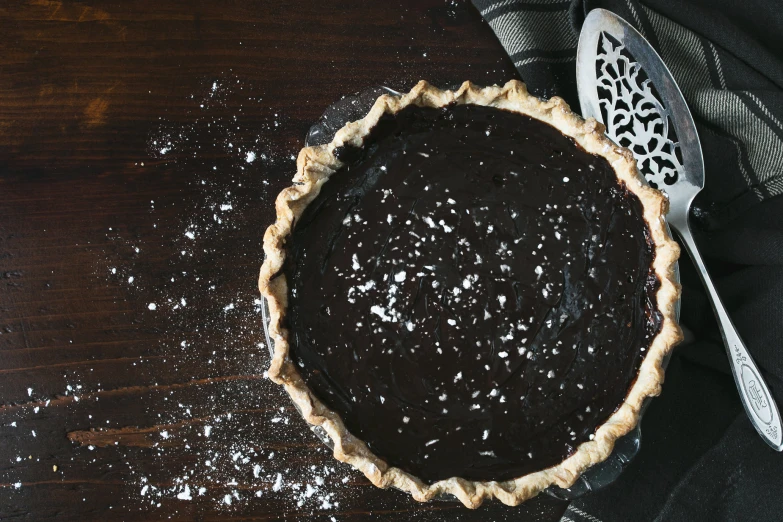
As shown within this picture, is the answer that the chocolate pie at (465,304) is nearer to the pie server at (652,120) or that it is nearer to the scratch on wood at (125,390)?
the pie server at (652,120)

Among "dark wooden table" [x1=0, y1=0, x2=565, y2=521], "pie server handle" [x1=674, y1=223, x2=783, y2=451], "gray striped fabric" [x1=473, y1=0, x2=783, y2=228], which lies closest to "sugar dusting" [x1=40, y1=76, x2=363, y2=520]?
"dark wooden table" [x1=0, y1=0, x2=565, y2=521]

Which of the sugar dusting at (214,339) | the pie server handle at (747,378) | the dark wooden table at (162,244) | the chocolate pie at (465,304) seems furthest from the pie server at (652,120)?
the sugar dusting at (214,339)

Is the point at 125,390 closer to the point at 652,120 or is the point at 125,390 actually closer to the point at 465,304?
the point at 465,304

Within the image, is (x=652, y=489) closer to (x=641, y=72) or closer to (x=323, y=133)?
(x=641, y=72)

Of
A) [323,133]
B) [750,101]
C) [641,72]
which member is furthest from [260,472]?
[750,101]

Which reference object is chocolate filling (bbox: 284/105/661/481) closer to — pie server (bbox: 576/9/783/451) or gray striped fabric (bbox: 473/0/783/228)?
pie server (bbox: 576/9/783/451)

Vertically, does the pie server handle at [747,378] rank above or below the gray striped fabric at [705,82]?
below

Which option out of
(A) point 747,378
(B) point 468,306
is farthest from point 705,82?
(B) point 468,306
